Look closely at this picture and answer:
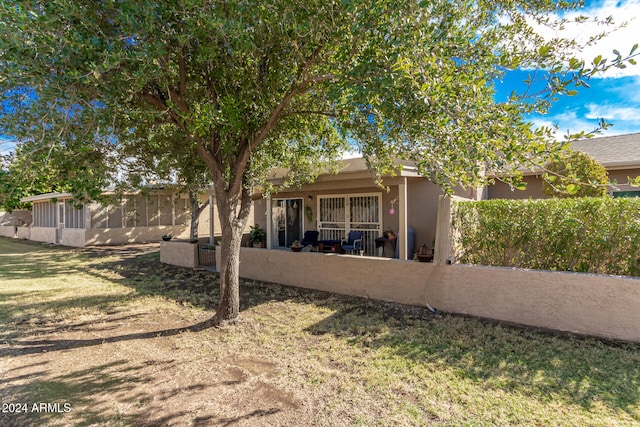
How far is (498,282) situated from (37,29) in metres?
7.40

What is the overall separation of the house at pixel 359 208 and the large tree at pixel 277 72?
3018mm

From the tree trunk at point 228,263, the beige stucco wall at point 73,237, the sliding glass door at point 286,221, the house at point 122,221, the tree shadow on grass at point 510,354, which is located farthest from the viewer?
the house at point 122,221

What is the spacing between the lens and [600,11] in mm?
4973

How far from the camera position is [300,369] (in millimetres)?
4371

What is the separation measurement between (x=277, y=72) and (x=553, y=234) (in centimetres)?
543

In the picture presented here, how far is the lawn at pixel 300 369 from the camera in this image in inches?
134

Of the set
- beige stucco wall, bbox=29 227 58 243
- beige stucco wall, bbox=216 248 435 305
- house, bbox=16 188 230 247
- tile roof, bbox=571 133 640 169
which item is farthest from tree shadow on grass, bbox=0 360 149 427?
beige stucco wall, bbox=29 227 58 243

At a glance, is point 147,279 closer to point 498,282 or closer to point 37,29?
point 37,29

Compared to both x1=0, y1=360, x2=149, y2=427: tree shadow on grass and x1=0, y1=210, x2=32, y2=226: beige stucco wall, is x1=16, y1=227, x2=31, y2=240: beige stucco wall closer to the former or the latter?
x1=0, y1=210, x2=32, y2=226: beige stucco wall

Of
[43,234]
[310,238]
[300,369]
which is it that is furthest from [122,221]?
[300,369]

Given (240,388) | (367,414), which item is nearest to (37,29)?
(240,388)

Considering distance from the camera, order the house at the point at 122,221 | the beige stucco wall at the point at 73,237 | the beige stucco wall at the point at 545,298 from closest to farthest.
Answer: the beige stucco wall at the point at 545,298 → the beige stucco wall at the point at 73,237 → the house at the point at 122,221

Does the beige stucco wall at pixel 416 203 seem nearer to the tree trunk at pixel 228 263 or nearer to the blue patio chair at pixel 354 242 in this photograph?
the blue patio chair at pixel 354 242

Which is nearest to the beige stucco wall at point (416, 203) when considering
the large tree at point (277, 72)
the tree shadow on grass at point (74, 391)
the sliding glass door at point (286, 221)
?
the sliding glass door at point (286, 221)
